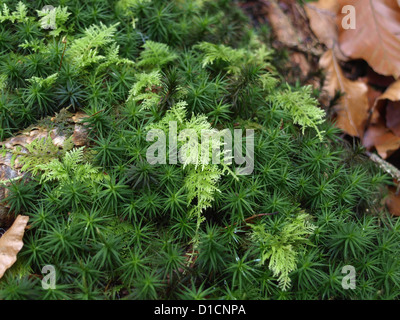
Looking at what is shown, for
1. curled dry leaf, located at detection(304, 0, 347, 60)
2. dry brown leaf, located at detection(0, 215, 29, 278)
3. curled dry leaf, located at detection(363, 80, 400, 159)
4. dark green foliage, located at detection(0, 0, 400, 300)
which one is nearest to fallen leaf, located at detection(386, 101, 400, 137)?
curled dry leaf, located at detection(363, 80, 400, 159)

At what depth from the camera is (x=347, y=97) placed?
339cm

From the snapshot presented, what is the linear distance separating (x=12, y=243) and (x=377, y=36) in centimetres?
333

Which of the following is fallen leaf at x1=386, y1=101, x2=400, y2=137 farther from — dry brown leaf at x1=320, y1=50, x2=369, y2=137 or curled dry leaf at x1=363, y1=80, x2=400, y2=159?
dry brown leaf at x1=320, y1=50, x2=369, y2=137

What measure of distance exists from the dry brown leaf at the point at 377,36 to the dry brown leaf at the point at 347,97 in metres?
0.20

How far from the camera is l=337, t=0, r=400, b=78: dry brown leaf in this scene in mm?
3234

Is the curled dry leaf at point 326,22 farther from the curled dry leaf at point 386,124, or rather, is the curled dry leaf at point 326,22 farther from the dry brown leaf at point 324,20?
the curled dry leaf at point 386,124

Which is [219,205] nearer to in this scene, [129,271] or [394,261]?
[129,271]

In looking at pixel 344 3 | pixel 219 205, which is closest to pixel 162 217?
pixel 219 205

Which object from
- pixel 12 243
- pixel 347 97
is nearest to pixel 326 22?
pixel 347 97

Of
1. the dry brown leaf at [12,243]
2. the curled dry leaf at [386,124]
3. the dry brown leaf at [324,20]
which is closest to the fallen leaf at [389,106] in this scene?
the curled dry leaf at [386,124]

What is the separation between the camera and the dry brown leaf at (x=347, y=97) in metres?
3.28

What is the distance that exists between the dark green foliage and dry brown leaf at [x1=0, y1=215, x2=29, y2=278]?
0.06 meters
